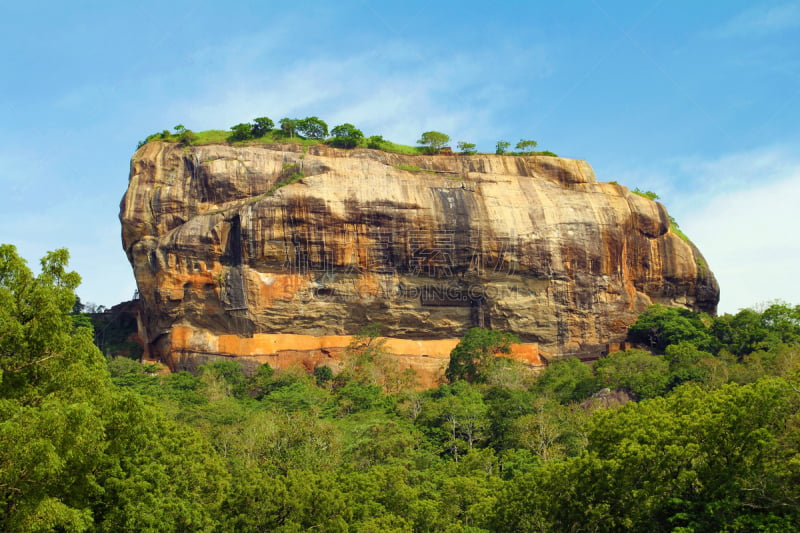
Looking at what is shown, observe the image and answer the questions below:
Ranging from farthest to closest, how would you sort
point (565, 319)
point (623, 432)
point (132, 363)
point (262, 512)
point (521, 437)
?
point (565, 319), point (132, 363), point (521, 437), point (262, 512), point (623, 432)

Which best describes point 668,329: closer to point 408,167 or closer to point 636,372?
point 636,372

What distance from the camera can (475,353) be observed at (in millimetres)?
44406

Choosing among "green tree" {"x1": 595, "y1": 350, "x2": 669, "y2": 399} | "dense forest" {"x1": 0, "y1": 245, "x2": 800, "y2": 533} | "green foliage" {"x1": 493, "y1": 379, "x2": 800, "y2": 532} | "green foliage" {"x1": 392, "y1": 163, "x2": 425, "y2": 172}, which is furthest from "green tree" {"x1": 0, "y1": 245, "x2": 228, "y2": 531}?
"green foliage" {"x1": 392, "y1": 163, "x2": 425, "y2": 172}

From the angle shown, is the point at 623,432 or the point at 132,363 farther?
the point at 132,363

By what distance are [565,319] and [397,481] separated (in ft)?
87.6

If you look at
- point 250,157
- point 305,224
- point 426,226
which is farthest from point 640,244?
point 250,157

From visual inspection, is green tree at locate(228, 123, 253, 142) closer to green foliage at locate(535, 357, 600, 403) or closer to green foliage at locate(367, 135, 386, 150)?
green foliage at locate(367, 135, 386, 150)

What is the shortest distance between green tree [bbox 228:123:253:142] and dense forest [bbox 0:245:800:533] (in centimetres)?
1894

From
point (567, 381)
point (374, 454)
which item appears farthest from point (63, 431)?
point (567, 381)

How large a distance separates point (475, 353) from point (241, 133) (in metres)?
19.9

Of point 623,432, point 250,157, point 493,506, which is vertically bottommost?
point 493,506

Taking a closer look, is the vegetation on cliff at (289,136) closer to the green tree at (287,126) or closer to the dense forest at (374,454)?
the green tree at (287,126)

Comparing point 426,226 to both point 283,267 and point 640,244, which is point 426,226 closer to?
point 283,267

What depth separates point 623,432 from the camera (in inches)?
770
